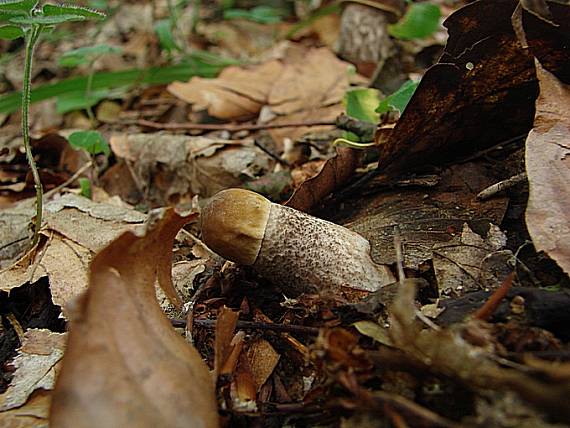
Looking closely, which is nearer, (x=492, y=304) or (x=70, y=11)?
(x=492, y=304)

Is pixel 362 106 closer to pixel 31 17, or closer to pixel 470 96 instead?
pixel 470 96

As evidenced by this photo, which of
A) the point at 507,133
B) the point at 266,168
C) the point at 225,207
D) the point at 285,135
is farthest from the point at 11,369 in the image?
the point at 285,135

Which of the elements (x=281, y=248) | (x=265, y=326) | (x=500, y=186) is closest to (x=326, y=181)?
(x=281, y=248)

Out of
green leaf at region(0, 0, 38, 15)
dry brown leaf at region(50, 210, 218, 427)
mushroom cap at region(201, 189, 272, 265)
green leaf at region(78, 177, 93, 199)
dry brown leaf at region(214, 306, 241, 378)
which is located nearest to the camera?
dry brown leaf at region(50, 210, 218, 427)

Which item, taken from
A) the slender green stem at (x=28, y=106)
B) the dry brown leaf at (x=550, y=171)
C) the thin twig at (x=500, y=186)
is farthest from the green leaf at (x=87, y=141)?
the dry brown leaf at (x=550, y=171)

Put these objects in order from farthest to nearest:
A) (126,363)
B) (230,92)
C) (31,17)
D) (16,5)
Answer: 1. (230,92)
2. (31,17)
3. (16,5)
4. (126,363)

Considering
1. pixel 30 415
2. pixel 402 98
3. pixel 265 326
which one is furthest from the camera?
pixel 402 98

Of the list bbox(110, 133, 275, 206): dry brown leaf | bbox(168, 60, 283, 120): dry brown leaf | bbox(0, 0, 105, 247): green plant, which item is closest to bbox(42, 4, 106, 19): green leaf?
bbox(0, 0, 105, 247): green plant

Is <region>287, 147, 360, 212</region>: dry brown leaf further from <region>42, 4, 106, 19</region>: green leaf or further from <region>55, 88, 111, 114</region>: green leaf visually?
<region>55, 88, 111, 114</region>: green leaf
